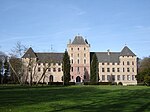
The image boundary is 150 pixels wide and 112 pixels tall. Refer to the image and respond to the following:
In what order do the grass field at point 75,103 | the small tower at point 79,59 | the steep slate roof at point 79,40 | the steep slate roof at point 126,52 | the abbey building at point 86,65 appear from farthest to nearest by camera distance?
1. the steep slate roof at point 126,52
2. the steep slate roof at point 79,40
3. the abbey building at point 86,65
4. the small tower at point 79,59
5. the grass field at point 75,103

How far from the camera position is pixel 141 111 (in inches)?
516

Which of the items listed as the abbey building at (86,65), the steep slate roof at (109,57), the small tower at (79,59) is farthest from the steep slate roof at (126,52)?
the small tower at (79,59)

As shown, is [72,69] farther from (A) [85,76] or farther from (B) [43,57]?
(B) [43,57]

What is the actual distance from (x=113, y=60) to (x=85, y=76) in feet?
42.7

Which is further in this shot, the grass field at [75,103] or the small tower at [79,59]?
the small tower at [79,59]

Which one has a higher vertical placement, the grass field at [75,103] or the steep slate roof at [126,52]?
the steep slate roof at [126,52]

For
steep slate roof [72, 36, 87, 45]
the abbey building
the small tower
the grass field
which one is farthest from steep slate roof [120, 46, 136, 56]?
the grass field

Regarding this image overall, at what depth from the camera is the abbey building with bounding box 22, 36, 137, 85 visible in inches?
3853

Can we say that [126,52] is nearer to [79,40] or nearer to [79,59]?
[79,59]

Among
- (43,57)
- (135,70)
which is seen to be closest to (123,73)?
(135,70)

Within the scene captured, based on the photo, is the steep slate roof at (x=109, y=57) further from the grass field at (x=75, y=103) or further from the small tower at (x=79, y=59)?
the grass field at (x=75, y=103)

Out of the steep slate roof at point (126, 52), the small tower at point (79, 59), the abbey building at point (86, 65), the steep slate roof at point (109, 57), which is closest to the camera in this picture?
the small tower at point (79, 59)

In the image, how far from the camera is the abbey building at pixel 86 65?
97.9 m

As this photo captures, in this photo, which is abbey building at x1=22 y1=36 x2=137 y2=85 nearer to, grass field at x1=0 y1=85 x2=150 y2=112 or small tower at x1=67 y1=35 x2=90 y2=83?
small tower at x1=67 y1=35 x2=90 y2=83
